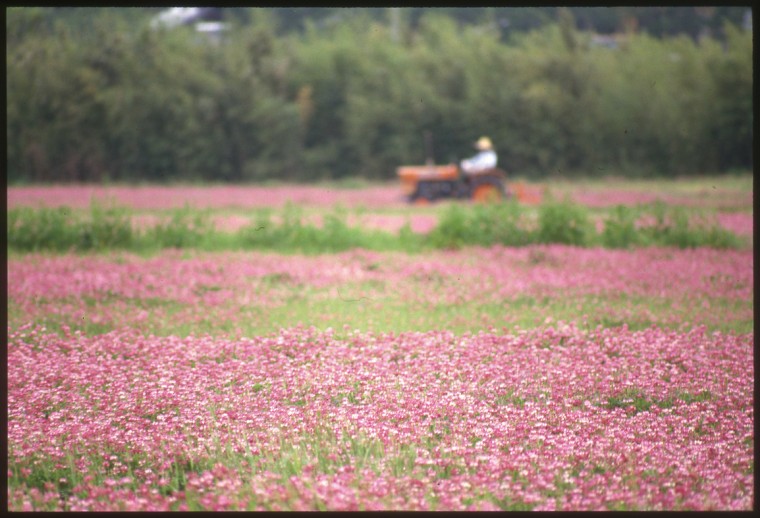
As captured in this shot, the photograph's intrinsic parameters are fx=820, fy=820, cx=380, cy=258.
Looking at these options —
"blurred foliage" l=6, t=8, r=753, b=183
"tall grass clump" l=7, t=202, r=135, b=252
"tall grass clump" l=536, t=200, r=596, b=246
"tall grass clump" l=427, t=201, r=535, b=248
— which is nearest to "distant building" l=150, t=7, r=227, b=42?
"blurred foliage" l=6, t=8, r=753, b=183

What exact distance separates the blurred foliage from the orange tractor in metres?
11.3

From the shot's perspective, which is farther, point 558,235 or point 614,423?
point 558,235

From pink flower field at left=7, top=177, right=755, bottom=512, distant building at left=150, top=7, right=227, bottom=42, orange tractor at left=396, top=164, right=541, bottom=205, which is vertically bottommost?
orange tractor at left=396, top=164, right=541, bottom=205

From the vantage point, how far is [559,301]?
8.88 meters

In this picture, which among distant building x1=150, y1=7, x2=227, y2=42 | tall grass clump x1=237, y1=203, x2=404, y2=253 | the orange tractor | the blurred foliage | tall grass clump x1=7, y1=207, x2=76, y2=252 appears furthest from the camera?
distant building x1=150, y1=7, x2=227, y2=42

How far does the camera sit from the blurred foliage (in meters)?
30.8

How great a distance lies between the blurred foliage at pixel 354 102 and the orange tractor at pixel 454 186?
11.3 m

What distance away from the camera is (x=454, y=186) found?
21.1 m

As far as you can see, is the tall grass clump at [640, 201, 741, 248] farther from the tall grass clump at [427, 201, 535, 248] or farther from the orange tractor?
the orange tractor

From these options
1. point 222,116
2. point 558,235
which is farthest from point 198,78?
point 558,235

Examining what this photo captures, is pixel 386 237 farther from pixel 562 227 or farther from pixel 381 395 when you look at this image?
pixel 381 395

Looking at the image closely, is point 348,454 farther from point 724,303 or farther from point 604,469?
point 724,303

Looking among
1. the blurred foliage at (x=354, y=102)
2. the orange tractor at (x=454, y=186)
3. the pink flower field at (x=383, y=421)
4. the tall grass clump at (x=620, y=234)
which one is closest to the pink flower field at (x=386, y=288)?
the tall grass clump at (x=620, y=234)

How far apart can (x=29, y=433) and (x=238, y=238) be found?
9.18 metres
